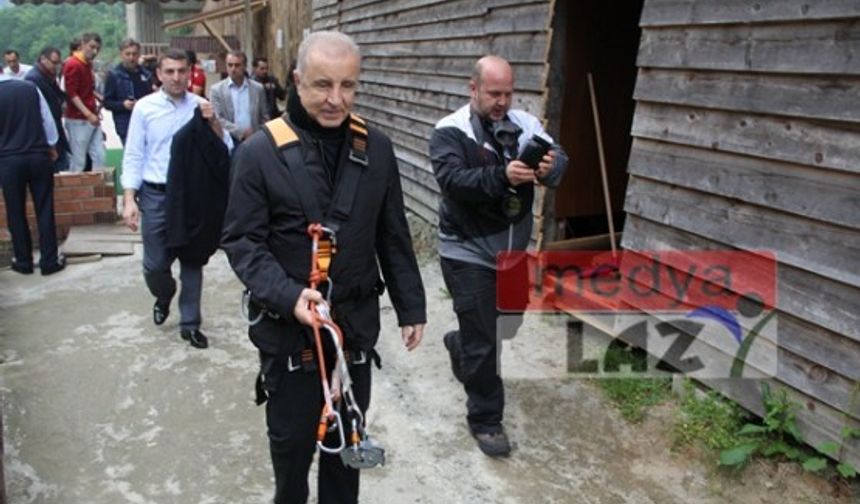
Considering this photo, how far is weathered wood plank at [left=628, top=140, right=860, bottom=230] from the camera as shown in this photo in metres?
3.19

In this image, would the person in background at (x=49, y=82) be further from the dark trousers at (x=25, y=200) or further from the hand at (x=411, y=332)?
the hand at (x=411, y=332)

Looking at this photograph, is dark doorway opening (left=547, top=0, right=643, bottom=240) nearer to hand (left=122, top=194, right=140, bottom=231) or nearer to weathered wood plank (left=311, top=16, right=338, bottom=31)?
hand (left=122, top=194, right=140, bottom=231)

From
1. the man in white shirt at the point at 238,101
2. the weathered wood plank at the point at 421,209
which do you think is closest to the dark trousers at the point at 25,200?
the man in white shirt at the point at 238,101

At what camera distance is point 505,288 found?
12.9 feet

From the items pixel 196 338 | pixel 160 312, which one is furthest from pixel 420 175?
pixel 196 338

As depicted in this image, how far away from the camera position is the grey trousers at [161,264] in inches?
196

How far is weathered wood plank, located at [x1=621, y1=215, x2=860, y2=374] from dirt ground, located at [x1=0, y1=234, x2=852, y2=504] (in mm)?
612

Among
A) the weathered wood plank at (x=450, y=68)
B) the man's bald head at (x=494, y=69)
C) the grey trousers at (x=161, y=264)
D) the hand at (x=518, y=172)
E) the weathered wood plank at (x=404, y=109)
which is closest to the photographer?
the hand at (x=518, y=172)

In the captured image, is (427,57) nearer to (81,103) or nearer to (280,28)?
(81,103)

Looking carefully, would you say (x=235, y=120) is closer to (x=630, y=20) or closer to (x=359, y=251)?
(x=630, y=20)

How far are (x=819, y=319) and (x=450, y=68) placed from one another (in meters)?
4.91

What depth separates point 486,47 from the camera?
6547 millimetres

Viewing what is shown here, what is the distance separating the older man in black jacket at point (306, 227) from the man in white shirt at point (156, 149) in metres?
2.66

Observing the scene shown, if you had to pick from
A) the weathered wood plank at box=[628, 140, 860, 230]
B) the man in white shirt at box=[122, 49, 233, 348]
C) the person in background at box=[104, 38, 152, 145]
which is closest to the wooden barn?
the weathered wood plank at box=[628, 140, 860, 230]
